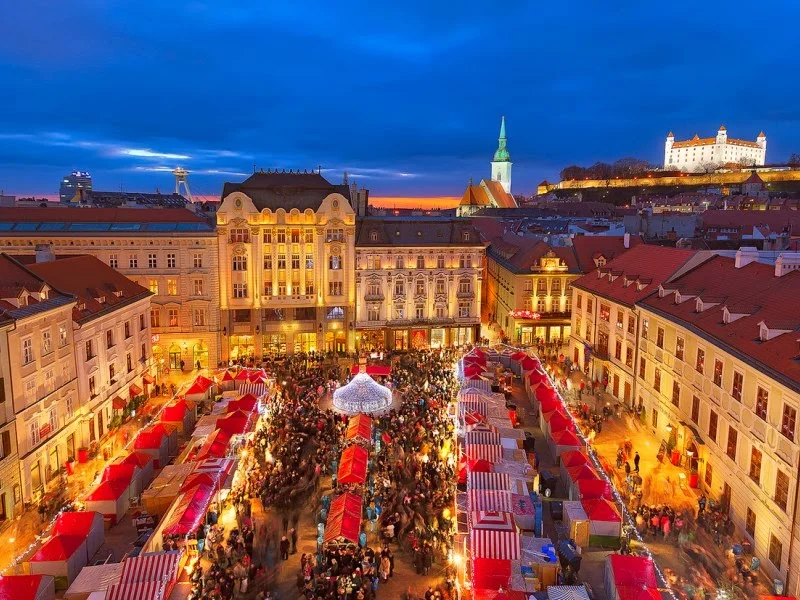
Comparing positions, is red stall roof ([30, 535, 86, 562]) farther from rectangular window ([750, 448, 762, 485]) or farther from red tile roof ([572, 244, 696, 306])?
red tile roof ([572, 244, 696, 306])

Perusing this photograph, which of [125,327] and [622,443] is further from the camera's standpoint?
[125,327]

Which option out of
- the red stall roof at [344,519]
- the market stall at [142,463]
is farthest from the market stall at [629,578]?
the market stall at [142,463]

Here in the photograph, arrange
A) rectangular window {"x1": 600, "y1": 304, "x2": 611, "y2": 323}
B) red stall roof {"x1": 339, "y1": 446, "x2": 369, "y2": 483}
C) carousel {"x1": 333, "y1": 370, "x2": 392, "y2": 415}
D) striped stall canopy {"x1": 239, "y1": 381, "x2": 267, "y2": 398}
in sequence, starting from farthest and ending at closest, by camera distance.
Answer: rectangular window {"x1": 600, "y1": 304, "x2": 611, "y2": 323} < striped stall canopy {"x1": 239, "y1": 381, "x2": 267, "y2": 398} < carousel {"x1": 333, "y1": 370, "x2": 392, "y2": 415} < red stall roof {"x1": 339, "y1": 446, "x2": 369, "y2": 483}

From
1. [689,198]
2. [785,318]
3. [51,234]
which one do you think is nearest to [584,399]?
[785,318]

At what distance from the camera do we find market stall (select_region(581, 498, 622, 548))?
80.5 feet

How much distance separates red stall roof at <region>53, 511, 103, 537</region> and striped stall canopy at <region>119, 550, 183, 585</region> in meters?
4.19

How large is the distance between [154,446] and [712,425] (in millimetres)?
28434

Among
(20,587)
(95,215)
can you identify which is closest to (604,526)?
(20,587)

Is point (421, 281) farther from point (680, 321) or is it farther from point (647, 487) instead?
point (647, 487)

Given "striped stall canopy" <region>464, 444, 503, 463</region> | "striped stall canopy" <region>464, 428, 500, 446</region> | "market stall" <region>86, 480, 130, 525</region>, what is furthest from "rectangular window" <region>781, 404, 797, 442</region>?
"market stall" <region>86, 480, 130, 525</region>

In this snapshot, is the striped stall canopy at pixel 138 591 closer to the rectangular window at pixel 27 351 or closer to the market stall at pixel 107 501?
the market stall at pixel 107 501

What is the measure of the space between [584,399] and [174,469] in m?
29.7

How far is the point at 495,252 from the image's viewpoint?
73.4 meters

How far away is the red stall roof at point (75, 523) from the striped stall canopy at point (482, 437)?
650 inches
